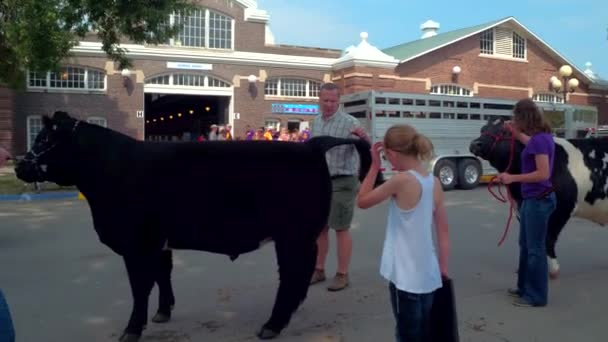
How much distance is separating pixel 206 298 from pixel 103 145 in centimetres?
198

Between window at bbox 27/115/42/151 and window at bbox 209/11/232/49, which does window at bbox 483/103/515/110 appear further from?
window at bbox 27/115/42/151

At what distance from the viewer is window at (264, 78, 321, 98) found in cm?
3028

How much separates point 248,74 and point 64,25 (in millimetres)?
14682

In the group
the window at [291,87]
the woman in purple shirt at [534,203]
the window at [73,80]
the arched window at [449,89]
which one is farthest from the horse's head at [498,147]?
the arched window at [449,89]

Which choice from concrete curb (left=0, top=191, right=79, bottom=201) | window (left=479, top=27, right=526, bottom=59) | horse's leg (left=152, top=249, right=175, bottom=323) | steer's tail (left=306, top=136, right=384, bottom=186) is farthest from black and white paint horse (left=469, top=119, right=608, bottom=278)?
window (left=479, top=27, right=526, bottom=59)

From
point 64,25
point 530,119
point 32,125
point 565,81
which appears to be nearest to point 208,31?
point 32,125

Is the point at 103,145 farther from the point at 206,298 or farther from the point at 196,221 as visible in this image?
the point at 206,298

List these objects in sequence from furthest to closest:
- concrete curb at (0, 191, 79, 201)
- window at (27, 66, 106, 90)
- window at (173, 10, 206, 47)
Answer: window at (173, 10, 206, 47) → window at (27, 66, 106, 90) → concrete curb at (0, 191, 79, 201)

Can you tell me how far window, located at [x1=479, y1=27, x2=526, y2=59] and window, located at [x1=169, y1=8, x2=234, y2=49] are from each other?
48.8 ft

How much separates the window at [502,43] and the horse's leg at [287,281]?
32.2 metres

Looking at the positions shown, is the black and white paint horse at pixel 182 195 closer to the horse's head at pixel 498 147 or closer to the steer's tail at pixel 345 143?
the steer's tail at pixel 345 143

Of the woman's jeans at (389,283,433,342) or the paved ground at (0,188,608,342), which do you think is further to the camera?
the paved ground at (0,188,608,342)

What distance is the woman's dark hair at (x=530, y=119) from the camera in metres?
5.32

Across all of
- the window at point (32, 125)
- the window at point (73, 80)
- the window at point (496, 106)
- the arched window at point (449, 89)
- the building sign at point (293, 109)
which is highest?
the arched window at point (449, 89)
